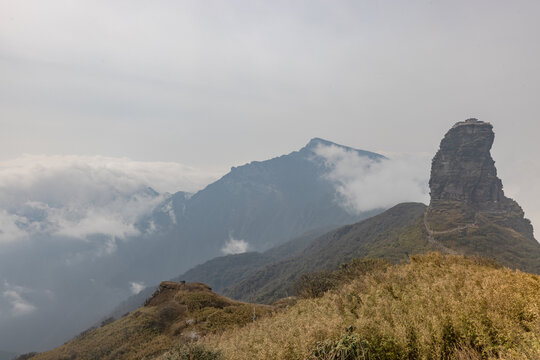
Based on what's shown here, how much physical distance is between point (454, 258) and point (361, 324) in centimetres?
2316

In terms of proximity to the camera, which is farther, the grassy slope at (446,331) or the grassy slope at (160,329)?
the grassy slope at (160,329)

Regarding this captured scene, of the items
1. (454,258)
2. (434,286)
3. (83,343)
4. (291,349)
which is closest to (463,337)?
(434,286)

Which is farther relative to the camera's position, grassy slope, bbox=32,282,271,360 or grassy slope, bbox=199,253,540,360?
grassy slope, bbox=32,282,271,360

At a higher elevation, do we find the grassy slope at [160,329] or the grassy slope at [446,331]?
the grassy slope at [446,331]

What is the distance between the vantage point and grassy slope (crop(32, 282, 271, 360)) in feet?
140

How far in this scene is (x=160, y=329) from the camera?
49.5m

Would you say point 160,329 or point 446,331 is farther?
point 160,329

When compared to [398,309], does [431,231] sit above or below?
above

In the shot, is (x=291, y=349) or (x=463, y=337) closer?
(x=463, y=337)

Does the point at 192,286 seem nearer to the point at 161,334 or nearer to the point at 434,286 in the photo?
the point at 161,334

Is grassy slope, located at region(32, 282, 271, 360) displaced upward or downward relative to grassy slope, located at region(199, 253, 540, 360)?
downward

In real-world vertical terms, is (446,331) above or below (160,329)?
above

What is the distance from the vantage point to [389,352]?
12.4m

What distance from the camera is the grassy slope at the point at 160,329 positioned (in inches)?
1683
